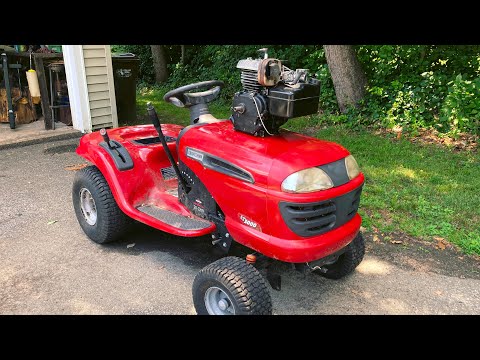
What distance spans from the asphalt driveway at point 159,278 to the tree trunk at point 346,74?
3987 mm

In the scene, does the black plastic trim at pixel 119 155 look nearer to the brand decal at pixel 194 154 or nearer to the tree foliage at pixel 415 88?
the brand decal at pixel 194 154

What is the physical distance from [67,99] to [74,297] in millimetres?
5305

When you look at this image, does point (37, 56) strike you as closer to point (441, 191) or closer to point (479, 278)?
point (441, 191)

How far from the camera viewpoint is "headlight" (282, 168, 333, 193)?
8.13 ft

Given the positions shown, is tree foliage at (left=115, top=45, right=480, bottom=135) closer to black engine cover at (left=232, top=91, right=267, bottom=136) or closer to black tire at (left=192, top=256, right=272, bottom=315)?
black engine cover at (left=232, top=91, right=267, bottom=136)

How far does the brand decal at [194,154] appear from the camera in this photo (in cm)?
294

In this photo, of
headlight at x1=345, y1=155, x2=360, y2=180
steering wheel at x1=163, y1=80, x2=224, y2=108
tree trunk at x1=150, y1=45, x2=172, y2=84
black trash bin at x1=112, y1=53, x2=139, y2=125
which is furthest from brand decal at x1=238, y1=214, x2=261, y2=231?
tree trunk at x1=150, y1=45, x2=172, y2=84

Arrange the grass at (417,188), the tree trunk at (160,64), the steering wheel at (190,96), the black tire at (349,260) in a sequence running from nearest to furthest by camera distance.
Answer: the black tire at (349,260)
the steering wheel at (190,96)
the grass at (417,188)
the tree trunk at (160,64)

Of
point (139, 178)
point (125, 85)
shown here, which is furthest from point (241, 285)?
point (125, 85)

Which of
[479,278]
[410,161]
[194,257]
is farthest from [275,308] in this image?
[410,161]

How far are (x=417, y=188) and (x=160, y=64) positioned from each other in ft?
32.9

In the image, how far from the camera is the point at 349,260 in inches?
124

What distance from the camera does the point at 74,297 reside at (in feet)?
9.96

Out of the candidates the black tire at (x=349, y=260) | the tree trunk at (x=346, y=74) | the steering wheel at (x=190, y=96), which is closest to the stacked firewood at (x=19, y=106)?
the tree trunk at (x=346, y=74)
